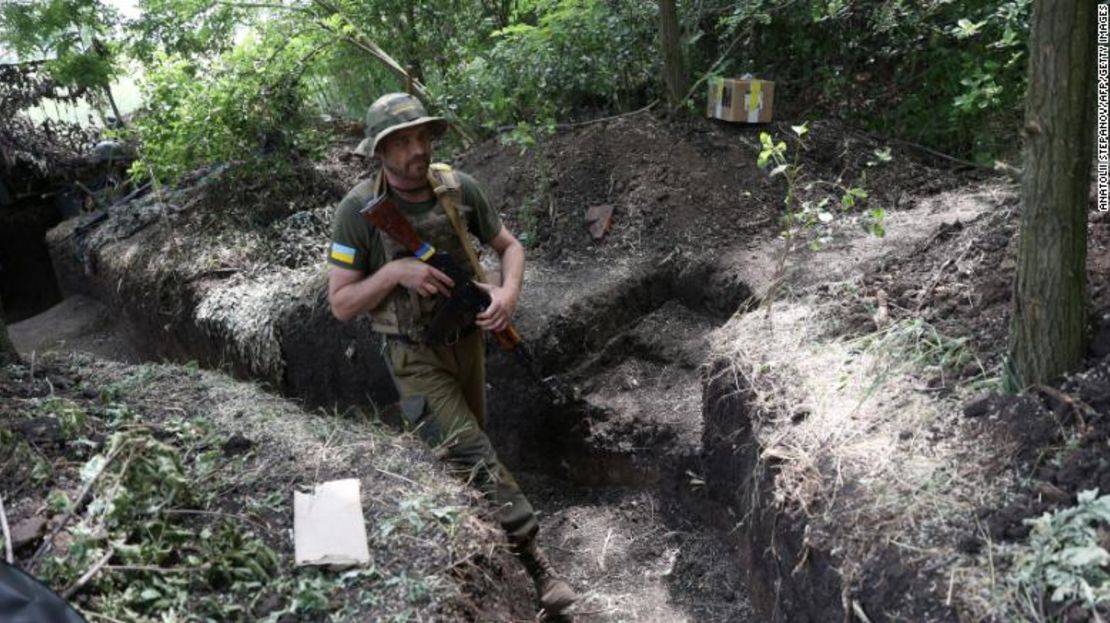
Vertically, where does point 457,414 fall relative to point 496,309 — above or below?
below

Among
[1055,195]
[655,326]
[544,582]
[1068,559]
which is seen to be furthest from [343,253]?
[1068,559]

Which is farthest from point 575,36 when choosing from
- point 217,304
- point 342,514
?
point 342,514

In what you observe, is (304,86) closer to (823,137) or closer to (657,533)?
(823,137)

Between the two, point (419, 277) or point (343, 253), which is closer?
point (419, 277)

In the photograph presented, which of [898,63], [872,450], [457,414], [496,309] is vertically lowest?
[457,414]

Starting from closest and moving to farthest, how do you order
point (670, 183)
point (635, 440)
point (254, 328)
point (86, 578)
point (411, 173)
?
point (86, 578) → point (411, 173) → point (635, 440) → point (670, 183) → point (254, 328)

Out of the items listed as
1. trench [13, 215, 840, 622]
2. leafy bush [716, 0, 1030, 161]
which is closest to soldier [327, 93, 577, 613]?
trench [13, 215, 840, 622]

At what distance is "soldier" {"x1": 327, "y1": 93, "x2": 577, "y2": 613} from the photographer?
3771 millimetres

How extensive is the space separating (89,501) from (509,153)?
4815 mm

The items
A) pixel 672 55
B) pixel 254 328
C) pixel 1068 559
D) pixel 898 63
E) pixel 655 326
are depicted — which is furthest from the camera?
pixel 254 328

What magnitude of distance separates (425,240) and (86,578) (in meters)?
1.96

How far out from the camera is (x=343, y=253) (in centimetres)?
389

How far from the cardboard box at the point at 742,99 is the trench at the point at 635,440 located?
138cm

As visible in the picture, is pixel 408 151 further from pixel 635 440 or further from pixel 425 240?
pixel 635 440
